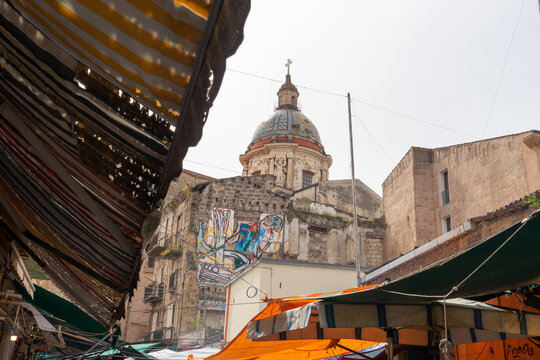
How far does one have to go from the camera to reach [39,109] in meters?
2.78

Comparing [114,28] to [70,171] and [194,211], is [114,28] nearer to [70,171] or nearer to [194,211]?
[70,171]

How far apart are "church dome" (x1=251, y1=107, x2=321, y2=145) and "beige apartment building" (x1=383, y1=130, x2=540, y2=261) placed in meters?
12.6

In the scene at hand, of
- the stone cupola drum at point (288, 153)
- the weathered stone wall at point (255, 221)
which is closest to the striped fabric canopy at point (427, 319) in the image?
the weathered stone wall at point (255, 221)

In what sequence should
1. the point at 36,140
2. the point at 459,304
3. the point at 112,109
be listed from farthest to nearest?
the point at 459,304 → the point at 36,140 → the point at 112,109

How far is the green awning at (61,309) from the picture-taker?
8.08 metres

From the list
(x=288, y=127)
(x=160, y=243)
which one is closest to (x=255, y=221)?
(x=160, y=243)

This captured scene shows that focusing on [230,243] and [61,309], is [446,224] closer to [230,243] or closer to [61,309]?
[230,243]

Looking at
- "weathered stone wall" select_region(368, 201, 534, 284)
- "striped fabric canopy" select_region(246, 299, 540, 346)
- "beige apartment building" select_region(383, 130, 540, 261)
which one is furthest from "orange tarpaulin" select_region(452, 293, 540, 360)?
"beige apartment building" select_region(383, 130, 540, 261)

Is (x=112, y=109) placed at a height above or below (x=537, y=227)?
above

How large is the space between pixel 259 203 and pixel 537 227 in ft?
81.5

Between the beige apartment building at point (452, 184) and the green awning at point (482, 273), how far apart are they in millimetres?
12061

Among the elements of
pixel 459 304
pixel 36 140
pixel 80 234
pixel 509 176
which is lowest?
pixel 459 304

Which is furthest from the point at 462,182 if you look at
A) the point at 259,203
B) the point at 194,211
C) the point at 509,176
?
the point at 194,211

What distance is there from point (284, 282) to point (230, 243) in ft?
27.5
